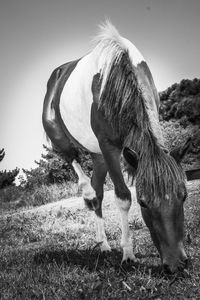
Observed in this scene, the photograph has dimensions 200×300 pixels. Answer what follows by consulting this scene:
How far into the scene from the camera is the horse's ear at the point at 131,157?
3.51 m

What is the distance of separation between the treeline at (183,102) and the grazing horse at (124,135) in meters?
10.8

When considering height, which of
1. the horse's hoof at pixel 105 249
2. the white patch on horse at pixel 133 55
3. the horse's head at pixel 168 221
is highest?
the white patch on horse at pixel 133 55

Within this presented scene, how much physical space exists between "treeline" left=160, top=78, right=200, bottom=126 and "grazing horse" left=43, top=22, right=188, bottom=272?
10825mm

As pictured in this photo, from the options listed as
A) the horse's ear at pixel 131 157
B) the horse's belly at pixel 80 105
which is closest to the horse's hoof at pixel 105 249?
the horse's belly at pixel 80 105

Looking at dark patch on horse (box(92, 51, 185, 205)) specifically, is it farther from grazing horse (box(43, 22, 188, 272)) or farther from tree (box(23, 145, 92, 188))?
tree (box(23, 145, 92, 188))

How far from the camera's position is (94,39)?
4.78m

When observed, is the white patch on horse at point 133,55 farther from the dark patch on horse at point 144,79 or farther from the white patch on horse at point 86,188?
the white patch on horse at point 86,188

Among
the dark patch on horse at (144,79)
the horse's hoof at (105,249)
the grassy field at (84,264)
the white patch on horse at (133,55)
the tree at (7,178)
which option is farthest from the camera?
the tree at (7,178)

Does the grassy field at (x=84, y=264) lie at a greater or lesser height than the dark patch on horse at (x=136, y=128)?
lesser

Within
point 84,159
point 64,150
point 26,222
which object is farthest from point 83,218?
point 84,159

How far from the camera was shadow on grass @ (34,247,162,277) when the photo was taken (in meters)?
3.67

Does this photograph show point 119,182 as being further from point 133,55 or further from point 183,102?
point 183,102

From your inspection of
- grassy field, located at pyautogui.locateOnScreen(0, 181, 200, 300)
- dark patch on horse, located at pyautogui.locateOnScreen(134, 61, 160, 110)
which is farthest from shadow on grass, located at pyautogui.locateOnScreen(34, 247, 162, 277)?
dark patch on horse, located at pyautogui.locateOnScreen(134, 61, 160, 110)

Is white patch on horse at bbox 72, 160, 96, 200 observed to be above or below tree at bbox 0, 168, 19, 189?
below
